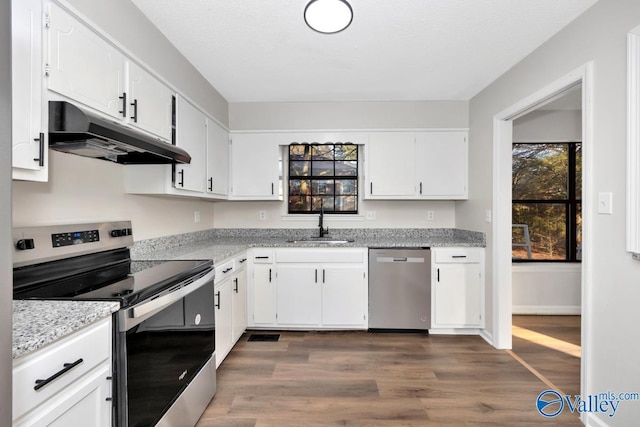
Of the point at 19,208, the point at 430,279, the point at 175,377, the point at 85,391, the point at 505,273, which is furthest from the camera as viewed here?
the point at 430,279

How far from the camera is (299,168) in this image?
3.87m

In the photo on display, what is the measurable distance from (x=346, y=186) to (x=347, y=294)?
4.48 feet

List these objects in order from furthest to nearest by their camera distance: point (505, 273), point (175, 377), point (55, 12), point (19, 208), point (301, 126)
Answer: point (301, 126) < point (505, 273) < point (175, 377) < point (19, 208) < point (55, 12)

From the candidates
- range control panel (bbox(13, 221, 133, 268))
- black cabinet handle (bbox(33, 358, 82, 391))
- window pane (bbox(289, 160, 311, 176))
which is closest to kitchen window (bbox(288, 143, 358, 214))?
window pane (bbox(289, 160, 311, 176))

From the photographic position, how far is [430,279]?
122 inches

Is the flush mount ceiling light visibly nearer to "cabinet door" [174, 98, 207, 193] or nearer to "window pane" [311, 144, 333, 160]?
"cabinet door" [174, 98, 207, 193]

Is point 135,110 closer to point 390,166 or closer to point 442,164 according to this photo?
point 390,166

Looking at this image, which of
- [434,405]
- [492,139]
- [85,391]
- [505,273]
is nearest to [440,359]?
[434,405]

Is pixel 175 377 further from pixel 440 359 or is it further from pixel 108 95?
pixel 440 359

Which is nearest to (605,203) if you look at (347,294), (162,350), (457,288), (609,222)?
(609,222)

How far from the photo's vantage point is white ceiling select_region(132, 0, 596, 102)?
6.14ft

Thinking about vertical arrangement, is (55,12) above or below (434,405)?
above

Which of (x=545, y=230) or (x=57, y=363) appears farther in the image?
(x=545, y=230)

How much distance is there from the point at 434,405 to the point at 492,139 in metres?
2.32
